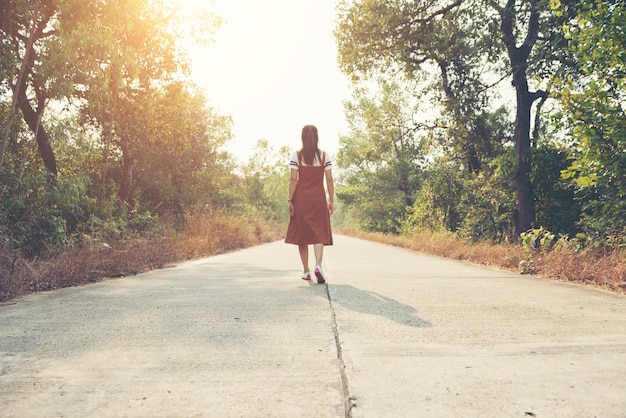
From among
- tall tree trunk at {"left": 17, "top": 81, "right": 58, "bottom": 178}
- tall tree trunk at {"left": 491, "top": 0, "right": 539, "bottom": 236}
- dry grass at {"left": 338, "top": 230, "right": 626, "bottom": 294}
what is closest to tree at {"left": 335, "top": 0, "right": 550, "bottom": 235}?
tall tree trunk at {"left": 491, "top": 0, "right": 539, "bottom": 236}

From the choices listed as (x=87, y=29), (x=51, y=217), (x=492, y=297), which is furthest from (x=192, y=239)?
(x=492, y=297)

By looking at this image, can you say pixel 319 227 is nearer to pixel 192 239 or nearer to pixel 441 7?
pixel 192 239

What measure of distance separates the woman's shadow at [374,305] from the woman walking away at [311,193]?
2.68 feet

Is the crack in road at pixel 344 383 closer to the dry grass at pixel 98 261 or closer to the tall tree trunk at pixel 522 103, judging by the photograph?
the dry grass at pixel 98 261

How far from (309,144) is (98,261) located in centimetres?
334

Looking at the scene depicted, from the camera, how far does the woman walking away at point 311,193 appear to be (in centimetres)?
559

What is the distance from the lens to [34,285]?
475 centimetres

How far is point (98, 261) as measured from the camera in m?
6.02

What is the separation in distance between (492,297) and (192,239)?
26.6 ft

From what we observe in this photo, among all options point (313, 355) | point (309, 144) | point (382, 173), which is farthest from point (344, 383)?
point (382, 173)

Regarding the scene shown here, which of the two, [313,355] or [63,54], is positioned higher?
[63,54]

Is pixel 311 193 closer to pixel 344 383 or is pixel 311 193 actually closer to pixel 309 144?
pixel 309 144

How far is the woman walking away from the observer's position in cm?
559

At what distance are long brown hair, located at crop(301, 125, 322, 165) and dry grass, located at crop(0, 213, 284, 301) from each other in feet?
10.4
